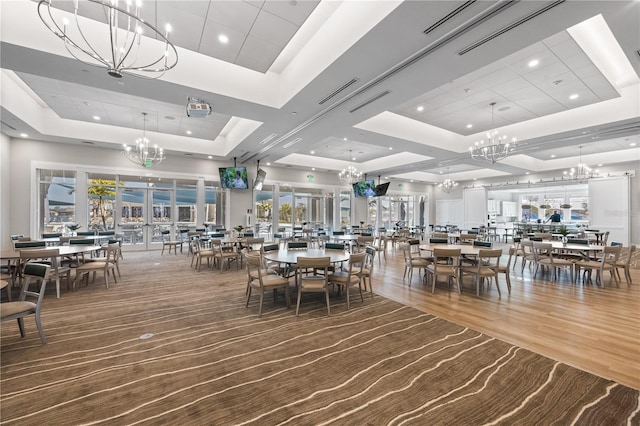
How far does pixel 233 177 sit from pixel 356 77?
7752 mm

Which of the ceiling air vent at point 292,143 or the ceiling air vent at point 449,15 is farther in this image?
the ceiling air vent at point 292,143

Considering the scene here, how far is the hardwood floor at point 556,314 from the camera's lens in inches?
110

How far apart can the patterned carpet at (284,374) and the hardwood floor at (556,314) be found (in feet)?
1.12

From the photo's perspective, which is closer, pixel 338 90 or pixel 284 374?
pixel 284 374

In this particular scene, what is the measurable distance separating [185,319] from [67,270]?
121 inches

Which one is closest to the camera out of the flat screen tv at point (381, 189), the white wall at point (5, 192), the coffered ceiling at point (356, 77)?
the coffered ceiling at point (356, 77)

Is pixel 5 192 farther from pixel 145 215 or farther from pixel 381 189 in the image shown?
pixel 381 189

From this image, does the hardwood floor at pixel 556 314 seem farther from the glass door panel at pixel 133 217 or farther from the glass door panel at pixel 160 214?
the glass door panel at pixel 133 217

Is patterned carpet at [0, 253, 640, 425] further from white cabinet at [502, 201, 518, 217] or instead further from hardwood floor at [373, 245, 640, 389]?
white cabinet at [502, 201, 518, 217]

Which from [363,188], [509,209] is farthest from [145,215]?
[509,209]

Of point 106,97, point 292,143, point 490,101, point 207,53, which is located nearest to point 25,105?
point 106,97

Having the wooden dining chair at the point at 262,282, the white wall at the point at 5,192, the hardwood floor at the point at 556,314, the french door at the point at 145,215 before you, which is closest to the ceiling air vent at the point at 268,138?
the wooden dining chair at the point at 262,282

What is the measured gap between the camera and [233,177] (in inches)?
431

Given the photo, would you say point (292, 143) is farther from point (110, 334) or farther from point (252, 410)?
point (252, 410)
